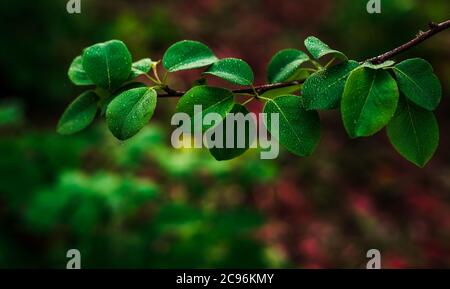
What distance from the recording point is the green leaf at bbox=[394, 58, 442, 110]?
0.68 metres

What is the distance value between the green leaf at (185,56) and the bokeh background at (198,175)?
4.04 ft

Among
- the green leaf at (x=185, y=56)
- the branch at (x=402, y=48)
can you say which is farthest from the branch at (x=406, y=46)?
the green leaf at (x=185, y=56)

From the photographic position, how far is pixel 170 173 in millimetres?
2205

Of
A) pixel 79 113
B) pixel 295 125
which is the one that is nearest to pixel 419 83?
pixel 295 125

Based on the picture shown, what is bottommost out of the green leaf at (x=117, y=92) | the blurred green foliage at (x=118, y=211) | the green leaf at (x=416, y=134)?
the green leaf at (x=416, y=134)

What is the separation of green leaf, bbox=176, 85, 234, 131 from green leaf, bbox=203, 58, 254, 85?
1.8 inches

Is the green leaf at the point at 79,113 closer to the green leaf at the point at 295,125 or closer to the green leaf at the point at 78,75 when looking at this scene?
the green leaf at the point at 78,75

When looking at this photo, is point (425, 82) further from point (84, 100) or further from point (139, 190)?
point (139, 190)

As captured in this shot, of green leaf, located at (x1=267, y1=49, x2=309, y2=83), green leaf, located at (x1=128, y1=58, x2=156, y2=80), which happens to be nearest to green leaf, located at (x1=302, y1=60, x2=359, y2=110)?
green leaf, located at (x1=267, y1=49, x2=309, y2=83)

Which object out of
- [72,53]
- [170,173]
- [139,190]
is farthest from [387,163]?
[72,53]

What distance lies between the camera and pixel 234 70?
785mm

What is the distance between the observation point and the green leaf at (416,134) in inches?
27.8

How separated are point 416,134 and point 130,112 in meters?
0.39
